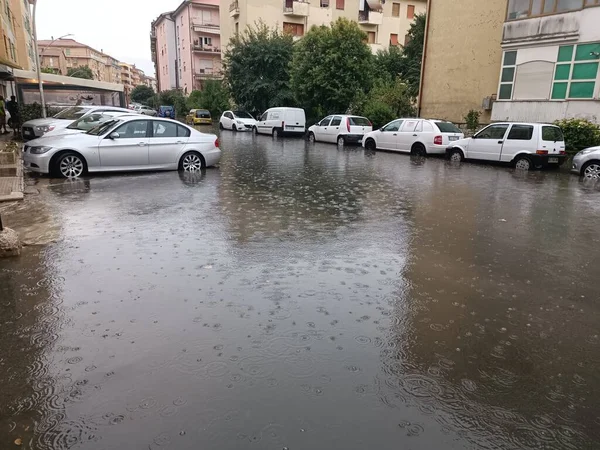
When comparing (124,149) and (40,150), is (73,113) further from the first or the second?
(124,149)

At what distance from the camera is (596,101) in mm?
18797

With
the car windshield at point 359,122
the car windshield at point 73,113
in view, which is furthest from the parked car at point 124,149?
the car windshield at point 359,122

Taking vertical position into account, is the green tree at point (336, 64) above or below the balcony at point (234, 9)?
below

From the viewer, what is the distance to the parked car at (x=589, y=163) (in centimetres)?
1445

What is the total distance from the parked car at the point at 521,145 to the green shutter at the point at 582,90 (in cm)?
469

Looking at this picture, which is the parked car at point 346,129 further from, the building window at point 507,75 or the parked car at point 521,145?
the parked car at point 521,145

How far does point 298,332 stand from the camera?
160 inches

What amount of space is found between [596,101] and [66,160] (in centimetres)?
1936

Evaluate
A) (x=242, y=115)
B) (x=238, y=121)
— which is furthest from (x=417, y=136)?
(x=242, y=115)

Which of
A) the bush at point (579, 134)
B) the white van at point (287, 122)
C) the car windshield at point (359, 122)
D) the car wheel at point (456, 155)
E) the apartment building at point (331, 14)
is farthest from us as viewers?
the apartment building at point (331, 14)

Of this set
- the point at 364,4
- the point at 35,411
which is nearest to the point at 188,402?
the point at 35,411

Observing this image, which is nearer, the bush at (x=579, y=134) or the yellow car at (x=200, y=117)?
the bush at (x=579, y=134)

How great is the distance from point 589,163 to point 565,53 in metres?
7.71

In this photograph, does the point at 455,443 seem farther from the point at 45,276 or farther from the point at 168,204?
the point at 168,204
